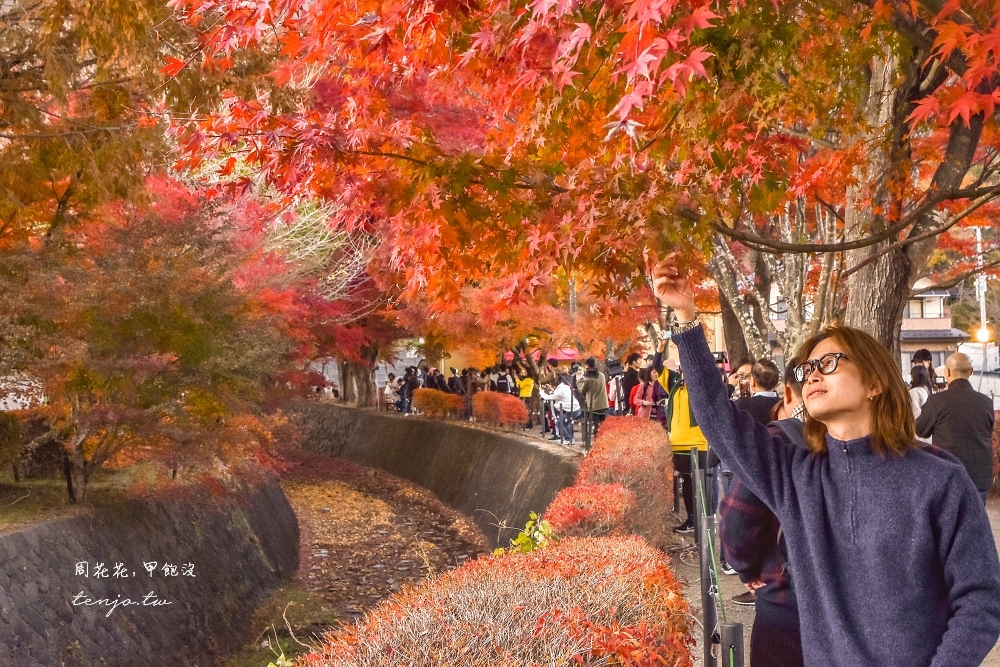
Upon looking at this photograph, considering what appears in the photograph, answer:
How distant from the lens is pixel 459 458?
22.1 m

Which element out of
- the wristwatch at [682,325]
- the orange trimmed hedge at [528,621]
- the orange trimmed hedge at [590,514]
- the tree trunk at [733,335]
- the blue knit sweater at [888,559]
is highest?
the tree trunk at [733,335]

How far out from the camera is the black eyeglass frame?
101 inches

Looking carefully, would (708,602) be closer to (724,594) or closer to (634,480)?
(724,594)

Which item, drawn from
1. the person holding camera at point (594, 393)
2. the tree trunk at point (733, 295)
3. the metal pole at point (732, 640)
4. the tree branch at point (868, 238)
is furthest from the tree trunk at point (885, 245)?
the person holding camera at point (594, 393)

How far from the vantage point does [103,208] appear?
10.6m

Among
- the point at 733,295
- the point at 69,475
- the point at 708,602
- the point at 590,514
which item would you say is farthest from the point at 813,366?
the point at 69,475

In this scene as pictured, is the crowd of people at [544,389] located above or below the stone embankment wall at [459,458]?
above

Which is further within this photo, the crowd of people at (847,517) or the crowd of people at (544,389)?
the crowd of people at (544,389)

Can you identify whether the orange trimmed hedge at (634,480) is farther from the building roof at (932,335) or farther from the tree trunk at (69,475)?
the building roof at (932,335)

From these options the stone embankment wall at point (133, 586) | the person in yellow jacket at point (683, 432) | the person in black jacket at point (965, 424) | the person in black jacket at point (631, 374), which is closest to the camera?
the person in black jacket at point (965, 424)

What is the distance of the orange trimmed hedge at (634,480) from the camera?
7.87m

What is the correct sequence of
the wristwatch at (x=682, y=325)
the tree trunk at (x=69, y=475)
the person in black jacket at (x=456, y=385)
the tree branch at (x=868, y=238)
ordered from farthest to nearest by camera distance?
1. the person in black jacket at (x=456, y=385)
2. the tree trunk at (x=69, y=475)
3. the tree branch at (x=868, y=238)
4. the wristwatch at (x=682, y=325)

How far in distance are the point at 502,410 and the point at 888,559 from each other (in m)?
20.3

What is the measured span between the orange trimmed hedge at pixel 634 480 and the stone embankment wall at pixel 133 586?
15.1 ft
